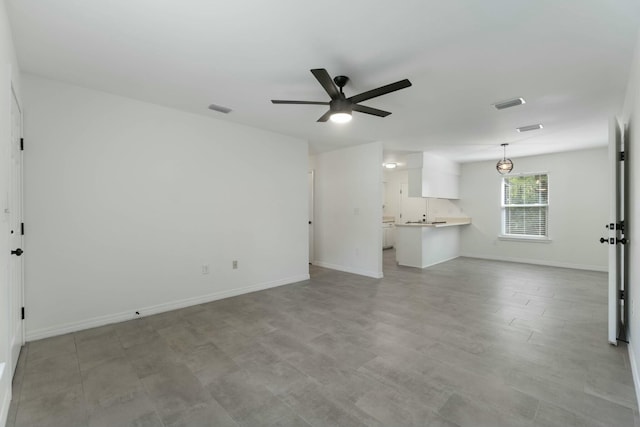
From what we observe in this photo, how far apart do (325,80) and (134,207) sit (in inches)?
103

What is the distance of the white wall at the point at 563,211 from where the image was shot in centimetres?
592

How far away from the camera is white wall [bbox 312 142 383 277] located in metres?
5.32

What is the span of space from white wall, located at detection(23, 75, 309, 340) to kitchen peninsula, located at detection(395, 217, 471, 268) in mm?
3170

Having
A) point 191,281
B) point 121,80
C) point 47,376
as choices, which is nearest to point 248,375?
point 47,376

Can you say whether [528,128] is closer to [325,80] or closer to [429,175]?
[429,175]

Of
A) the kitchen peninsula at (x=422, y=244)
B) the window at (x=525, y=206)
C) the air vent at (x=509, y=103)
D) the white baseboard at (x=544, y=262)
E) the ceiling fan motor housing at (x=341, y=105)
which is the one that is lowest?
the white baseboard at (x=544, y=262)

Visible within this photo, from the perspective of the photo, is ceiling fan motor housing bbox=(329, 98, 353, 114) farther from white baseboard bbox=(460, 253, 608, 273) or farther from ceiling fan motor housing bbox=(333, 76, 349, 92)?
white baseboard bbox=(460, 253, 608, 273)

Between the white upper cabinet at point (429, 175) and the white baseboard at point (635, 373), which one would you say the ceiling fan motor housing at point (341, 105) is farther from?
the white upper cabinet at point (429, 175)

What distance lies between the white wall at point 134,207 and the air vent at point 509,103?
3.13 m

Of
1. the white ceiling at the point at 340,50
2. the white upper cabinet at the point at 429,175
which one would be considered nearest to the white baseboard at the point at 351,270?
the white upper cabinet at the point at 429,175

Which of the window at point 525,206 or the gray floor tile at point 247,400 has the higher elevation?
the window at point 525,206

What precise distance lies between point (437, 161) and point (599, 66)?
4319 mm

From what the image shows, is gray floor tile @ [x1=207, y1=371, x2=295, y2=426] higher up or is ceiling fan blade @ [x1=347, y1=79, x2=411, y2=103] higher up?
ceiling fan blade @ [x1=347, y1=79, x2=411, y2=103]

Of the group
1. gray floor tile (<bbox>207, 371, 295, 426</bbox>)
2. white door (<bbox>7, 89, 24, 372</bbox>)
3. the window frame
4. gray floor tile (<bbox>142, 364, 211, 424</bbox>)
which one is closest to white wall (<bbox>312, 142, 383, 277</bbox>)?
gray floor tile (<bbox>207, 371, 295, 426</bbox>)
